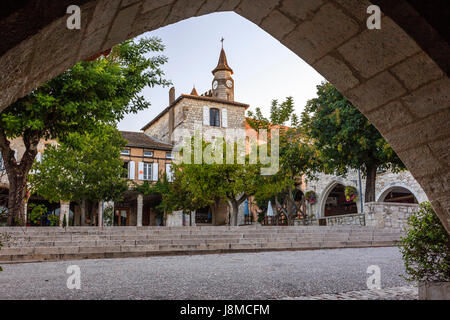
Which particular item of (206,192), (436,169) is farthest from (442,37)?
(206,192)

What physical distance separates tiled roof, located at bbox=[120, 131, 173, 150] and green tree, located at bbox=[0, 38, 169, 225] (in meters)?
16.2

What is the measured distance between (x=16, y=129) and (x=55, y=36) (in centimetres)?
933

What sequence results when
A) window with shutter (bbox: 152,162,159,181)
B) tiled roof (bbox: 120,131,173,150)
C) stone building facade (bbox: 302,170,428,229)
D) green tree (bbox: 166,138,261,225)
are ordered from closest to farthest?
1. stone building facade (bbox: 302,170,428,229)
2. green tree (bbox: 166,138,261,225)
3. window with shutter (bbox: 152,162,159,181)
4. tiled roof (bbox: 120,131,173,150)

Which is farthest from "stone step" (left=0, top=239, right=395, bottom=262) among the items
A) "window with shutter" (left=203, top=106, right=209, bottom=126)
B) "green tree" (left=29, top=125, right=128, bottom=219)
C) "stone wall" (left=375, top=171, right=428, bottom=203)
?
"window with shutter" (left=203, top=106, right=209, bottom=126)

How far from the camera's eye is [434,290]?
9.95ft

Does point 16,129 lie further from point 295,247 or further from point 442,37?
point 442,37

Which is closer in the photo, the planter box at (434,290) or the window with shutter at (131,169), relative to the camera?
the planter box at (434,290)

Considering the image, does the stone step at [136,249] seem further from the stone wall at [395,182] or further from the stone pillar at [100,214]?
the stone pillar at [100,214]

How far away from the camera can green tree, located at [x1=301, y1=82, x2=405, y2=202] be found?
1634cm

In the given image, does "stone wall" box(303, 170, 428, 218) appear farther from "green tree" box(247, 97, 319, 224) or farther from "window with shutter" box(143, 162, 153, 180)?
"window with shutter" box(143, 162, 153, 180)

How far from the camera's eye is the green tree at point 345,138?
53.6 feet

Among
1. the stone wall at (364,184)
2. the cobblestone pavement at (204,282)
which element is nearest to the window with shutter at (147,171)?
the stone wall at (364,184)

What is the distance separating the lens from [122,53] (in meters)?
11.8

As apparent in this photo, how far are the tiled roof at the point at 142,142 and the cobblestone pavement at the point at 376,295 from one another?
2556 centimetres
